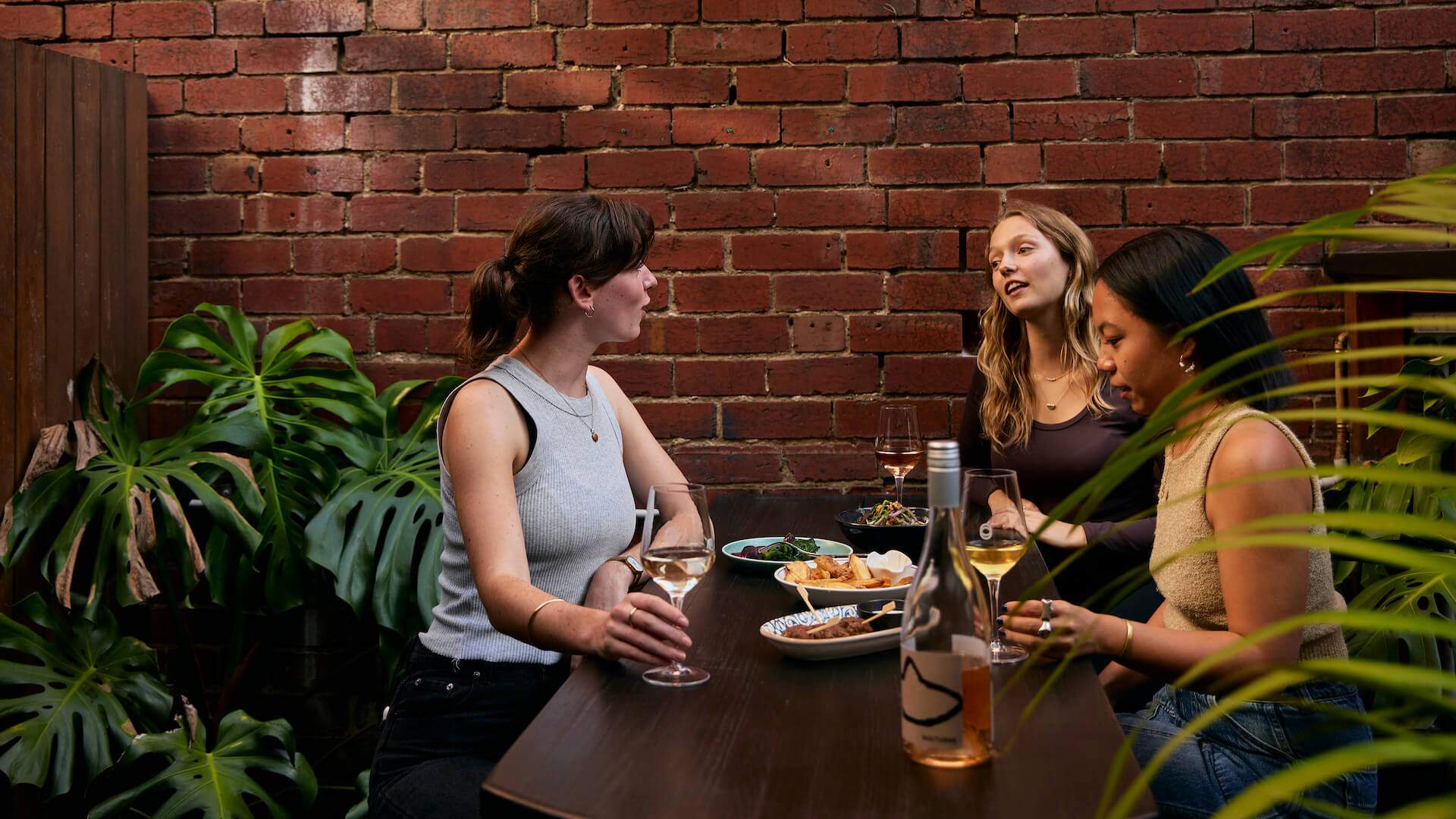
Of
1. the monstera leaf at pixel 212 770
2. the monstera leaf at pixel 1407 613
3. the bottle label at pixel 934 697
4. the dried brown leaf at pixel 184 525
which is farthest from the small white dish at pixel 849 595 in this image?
the dried brown leaf at pixel 184 525

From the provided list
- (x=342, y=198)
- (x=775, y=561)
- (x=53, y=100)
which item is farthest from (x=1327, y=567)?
(x=53, y=100)

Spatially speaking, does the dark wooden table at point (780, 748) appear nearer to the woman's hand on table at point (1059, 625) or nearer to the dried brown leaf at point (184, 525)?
the woman's hand on table at point (1059, 625)

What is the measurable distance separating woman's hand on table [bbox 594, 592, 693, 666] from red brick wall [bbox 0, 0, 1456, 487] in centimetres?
152

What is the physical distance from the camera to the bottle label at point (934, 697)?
0.90 m

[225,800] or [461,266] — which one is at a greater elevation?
[461,266]

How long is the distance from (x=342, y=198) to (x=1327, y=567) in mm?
2306

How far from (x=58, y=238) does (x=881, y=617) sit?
2.09m

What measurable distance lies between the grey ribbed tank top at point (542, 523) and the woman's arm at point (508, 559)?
4 centimetres

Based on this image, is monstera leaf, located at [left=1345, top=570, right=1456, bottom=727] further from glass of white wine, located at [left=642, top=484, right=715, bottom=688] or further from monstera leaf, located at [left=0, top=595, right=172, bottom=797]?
monstera leaf, located at [left=0, top=595, right=172, bottom=797]

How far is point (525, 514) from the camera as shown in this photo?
1616 millimetres

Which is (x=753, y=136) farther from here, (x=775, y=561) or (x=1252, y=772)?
(x=1252, y=772)

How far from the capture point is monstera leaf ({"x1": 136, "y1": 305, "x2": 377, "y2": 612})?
2.32 m

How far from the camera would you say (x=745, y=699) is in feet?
3.65

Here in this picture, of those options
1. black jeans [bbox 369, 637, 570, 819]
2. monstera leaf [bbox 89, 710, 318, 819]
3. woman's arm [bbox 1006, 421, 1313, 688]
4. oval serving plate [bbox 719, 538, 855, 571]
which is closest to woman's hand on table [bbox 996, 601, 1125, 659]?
woman's arm [bbox 1006, 421, 1313, 688]
